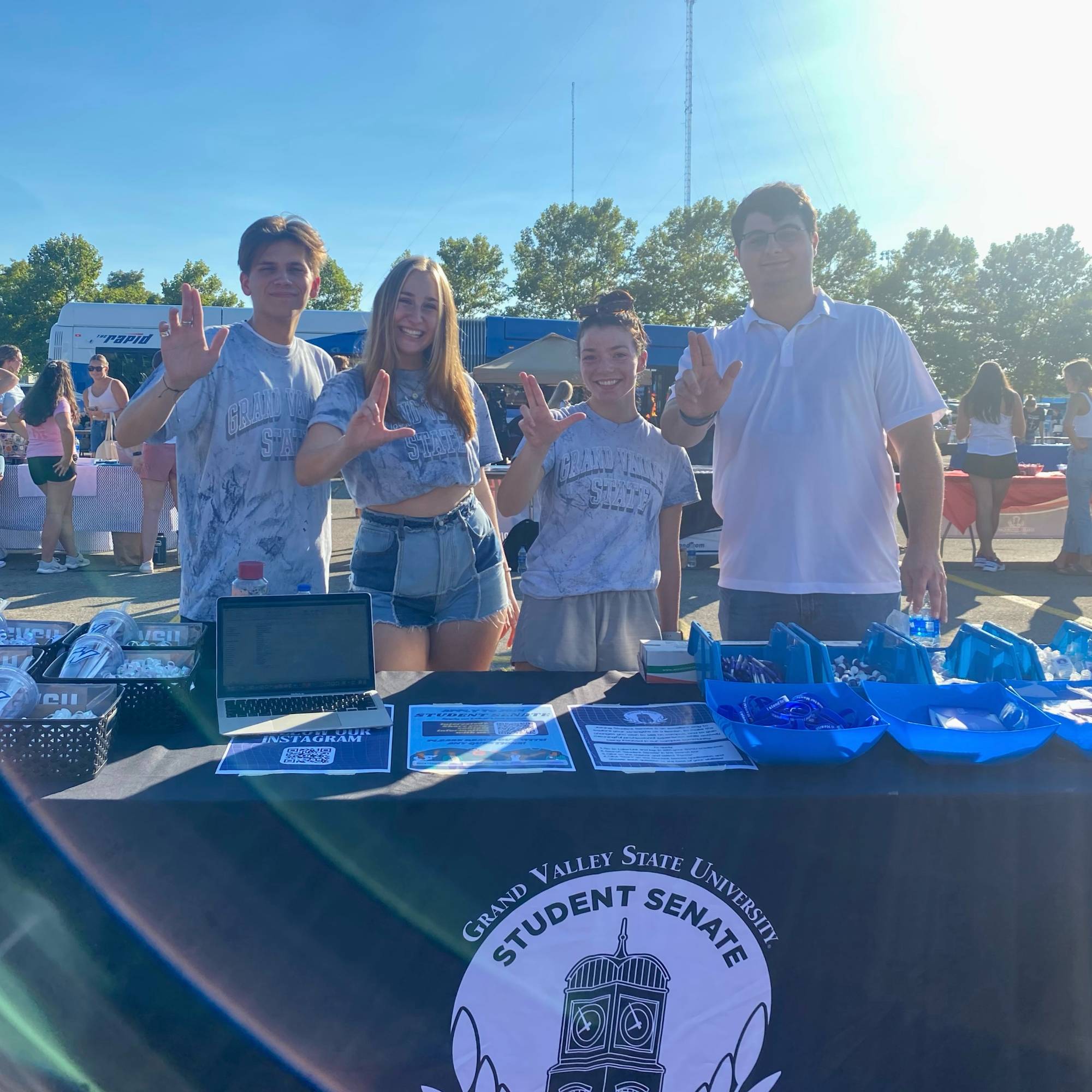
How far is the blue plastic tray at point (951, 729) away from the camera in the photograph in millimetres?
1585

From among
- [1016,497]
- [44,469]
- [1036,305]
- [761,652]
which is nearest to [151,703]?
[761,652]

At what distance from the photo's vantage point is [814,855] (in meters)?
1.53

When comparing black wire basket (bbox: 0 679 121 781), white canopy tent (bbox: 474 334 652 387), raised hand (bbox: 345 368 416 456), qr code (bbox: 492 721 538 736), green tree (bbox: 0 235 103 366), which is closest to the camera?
black wire basket (bbox: 0 679 121 781)

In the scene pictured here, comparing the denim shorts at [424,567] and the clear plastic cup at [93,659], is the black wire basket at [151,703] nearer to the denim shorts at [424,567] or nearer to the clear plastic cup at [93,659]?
→ the clear plastic cup at [93,659]

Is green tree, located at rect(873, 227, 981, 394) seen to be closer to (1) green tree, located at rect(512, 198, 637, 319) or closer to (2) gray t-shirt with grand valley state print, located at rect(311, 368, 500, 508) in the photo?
(1) green tree, located at rect(512, 198, 637, 319)

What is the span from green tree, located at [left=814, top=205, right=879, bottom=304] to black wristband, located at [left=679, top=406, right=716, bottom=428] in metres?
41.0

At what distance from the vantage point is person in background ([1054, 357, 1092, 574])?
7.62 metres

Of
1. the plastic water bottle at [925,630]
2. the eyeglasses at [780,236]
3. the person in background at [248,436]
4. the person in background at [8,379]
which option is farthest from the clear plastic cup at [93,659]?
the person in background at [8,379]

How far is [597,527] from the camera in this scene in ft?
8.18

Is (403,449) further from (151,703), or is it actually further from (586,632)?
(151,703)

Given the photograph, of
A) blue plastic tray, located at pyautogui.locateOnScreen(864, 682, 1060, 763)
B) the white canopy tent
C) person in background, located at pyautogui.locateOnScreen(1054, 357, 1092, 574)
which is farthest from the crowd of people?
the white canopy tent

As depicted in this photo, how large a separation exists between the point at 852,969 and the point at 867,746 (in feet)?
1.30

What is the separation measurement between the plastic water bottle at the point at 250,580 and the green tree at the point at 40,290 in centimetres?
4422

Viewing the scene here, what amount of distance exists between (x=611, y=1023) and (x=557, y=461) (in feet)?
4.86
